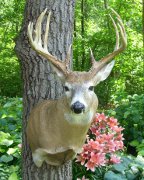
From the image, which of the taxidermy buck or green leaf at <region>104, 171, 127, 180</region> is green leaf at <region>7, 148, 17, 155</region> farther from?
the taxidermy buck

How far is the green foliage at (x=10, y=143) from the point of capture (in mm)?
4074

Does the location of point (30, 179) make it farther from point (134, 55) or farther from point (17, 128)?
point (134, 55)

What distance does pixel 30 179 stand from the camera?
3166 mm

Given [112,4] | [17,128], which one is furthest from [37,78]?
[112,4]

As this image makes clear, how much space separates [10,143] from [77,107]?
2244 mm

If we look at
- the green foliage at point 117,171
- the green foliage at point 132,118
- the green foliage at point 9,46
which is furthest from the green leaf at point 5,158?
the green foliage at point 9,46

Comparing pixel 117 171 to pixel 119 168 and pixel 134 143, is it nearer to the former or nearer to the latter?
pixel 119 168

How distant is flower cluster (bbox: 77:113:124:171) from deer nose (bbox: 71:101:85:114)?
1.30 meters

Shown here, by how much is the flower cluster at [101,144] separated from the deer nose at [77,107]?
51.3 inches

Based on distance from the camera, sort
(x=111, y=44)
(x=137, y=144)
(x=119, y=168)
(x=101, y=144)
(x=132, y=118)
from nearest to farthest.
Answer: (x=101, y=144), (x=119, y=168), (x=137, y=144), (x=132, y=118), (x=111, y=44)

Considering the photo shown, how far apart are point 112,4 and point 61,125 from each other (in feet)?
27.7

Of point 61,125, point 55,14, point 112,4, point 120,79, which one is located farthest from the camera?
point 120,79

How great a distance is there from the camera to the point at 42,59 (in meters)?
3.02

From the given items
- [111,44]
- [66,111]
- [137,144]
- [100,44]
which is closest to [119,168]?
[137,144]
